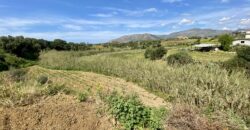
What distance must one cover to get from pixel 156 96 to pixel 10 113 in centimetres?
1001

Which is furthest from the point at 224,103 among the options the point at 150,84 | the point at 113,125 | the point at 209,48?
the point at 209,48

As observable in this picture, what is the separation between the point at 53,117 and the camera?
21.9 ft

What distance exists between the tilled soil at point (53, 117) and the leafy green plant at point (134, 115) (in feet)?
0.95

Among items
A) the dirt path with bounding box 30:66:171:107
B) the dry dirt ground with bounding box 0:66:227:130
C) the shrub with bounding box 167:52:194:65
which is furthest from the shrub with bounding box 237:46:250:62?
the dry dirt ground with bounding box 0:66:227:130

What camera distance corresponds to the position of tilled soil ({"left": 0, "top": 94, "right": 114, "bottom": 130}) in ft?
21.0

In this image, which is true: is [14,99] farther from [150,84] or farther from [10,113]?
[150,84]

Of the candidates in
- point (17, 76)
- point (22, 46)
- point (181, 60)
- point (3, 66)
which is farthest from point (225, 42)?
point (17, 76)

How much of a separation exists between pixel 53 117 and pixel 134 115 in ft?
5.81

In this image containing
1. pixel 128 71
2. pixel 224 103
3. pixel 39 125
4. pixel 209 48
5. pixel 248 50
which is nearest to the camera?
pixel 39 125

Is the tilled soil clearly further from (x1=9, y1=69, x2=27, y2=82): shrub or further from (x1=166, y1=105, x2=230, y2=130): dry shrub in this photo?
(x1=9, y1=69, x2=27, y2=82): shrub

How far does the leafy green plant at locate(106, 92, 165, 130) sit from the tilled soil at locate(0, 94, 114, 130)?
11.4 inches

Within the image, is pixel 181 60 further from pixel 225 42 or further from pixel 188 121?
pixel 225 42

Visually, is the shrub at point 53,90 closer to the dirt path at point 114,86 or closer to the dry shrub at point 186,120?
the dry shrub at point 186,120

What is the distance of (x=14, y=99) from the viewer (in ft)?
23.4
